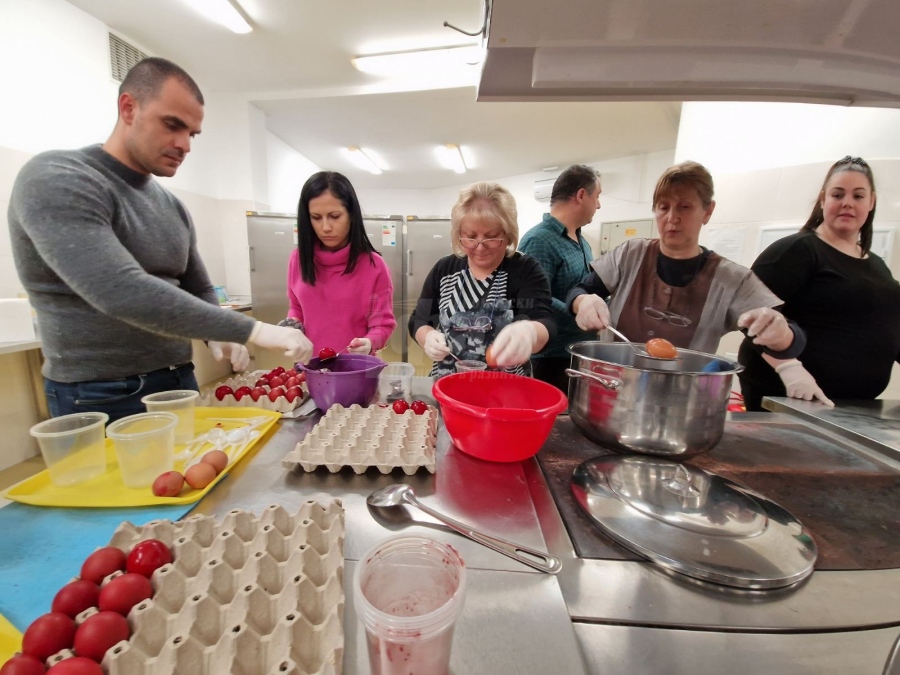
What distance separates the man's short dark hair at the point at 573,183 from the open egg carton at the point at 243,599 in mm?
1826

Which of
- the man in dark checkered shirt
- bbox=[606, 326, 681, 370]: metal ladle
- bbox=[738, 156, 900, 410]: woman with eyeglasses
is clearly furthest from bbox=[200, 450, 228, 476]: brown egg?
bbox=[738, 156, 900, 410]: woman with eyeglasses

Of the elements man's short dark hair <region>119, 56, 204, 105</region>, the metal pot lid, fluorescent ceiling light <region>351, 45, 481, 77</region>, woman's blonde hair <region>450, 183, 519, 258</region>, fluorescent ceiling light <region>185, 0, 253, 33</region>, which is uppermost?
fluorescent ceiling light <region>351, 45, 481, 77</region>

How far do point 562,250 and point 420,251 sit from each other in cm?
235

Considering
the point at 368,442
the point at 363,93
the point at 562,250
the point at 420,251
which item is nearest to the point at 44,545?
the point at 368,442

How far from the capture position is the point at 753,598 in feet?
1.52

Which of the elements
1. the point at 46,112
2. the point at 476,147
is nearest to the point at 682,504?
the point at 46,112

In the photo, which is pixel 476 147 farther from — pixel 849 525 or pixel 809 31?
pixel 849 525

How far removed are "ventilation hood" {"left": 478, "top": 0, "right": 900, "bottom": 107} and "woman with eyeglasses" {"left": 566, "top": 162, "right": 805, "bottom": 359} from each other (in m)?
0.40

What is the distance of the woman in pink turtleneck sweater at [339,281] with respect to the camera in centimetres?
159

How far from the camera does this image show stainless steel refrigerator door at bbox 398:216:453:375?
12.9 ft

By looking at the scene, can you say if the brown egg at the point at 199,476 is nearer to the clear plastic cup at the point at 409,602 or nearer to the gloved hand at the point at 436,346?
the clear plastic cup at the point at 409,602

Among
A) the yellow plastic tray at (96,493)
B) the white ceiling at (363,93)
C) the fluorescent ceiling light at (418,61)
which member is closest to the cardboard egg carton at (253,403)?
the yellow plastic tray at (96,493)

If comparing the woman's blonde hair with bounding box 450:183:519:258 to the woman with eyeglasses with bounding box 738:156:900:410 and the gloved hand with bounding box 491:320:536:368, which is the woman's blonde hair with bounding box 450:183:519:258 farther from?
the woman with eyeglasses with bounding box 738:156:900:410

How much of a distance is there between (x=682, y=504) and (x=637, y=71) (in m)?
0.83
